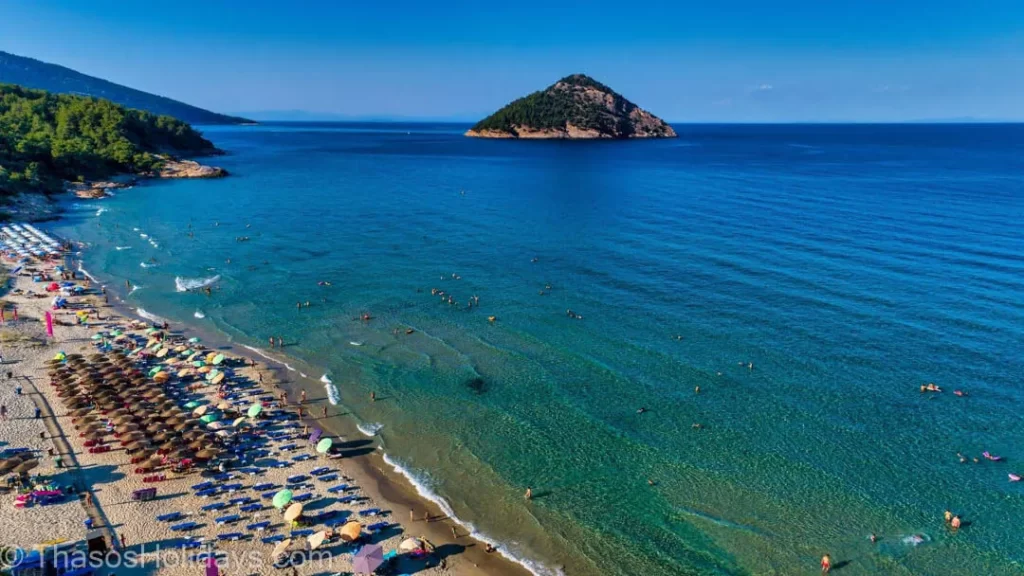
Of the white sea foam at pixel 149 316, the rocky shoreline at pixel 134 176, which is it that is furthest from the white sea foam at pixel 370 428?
the rocky shoreline at pixel 134 176

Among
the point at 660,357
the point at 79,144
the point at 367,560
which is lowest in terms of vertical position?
the point at 367,560

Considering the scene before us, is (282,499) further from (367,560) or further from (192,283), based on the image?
(192,283)

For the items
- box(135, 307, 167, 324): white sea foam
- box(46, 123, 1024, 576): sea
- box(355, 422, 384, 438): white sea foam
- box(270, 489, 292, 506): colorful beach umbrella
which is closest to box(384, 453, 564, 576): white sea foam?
box(46, 123, 1024, 576): sea

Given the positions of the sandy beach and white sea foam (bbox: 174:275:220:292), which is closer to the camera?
the sandy beach

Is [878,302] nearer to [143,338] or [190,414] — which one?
[190,414]

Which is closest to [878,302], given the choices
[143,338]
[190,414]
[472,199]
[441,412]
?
[441,412]

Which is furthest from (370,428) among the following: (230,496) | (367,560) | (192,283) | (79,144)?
(79,144)

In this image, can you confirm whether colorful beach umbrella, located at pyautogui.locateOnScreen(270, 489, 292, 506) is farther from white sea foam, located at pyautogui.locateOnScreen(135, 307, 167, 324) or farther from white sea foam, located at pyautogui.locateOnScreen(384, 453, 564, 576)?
white sea foam, located at pyautogui.locateOnScreen(135, 307, 167, 324)
